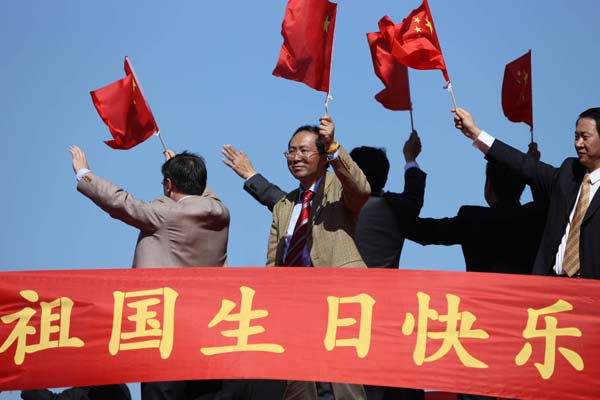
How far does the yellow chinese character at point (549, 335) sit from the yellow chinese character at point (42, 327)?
248 cm

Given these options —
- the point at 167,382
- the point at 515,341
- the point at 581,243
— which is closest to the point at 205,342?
the point at 167,382

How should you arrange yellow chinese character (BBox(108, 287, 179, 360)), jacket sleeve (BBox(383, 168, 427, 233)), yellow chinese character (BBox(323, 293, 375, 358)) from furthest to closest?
jacket sleeve (BBox(383, 168, 427, 233)), yellow chinese character (BBox(108, 287, 179, 360)), yellow chinese character (BBox(323, 293, 375, 358))

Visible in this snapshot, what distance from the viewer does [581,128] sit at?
5.79m

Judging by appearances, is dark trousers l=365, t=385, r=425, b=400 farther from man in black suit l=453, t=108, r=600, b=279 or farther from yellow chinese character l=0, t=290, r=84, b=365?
yellow chinese character l=0, t=290, r=84, b=365

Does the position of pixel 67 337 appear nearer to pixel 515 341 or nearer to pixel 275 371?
pixel 275 371

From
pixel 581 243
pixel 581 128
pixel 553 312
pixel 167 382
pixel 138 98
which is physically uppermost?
pixel 138 98

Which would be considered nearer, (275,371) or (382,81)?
(275,371)

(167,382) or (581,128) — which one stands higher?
(581,128)

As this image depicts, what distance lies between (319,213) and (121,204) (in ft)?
3.82

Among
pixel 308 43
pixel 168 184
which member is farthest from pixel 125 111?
pixel 308 43

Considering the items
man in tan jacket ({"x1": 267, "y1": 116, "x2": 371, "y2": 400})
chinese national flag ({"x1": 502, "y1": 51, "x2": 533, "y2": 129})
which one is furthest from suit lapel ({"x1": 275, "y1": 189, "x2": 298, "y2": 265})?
chinese national flag ({"x1": 502, "y1": 51, "x2": 533, "y2": 129})

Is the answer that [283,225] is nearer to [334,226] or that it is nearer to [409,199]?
[334,226]

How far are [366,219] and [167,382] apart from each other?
1.77m

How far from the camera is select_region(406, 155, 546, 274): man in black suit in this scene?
658 cm
